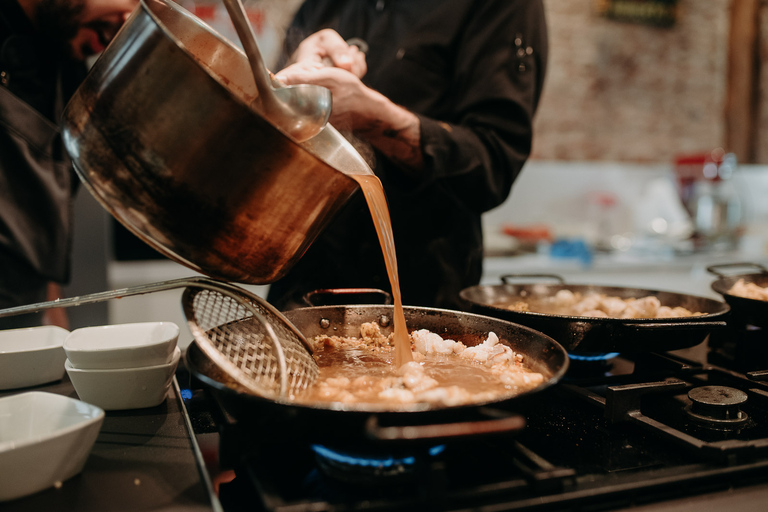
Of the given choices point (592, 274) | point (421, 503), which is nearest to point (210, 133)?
point (421, 503)

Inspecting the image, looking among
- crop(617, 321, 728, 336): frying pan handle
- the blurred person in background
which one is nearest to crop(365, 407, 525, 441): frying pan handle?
crop(617, 321, 728, 336): frying pan handle

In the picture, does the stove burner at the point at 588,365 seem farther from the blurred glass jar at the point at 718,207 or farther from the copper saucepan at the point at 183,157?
the blurred glass jar at the point at 718,207

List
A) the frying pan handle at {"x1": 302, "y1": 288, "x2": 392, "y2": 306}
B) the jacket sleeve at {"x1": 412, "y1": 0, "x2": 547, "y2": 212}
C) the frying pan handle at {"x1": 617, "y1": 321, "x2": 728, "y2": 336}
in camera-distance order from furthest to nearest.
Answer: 1. the jacket sleeve at {"x1": 412, "y1": 0, "x2": 547, "y2": 212}
2. the frying pan handle at {"x1": 302, "y1": 288, "x2": 392, "y2": 306}
3. the frying pan handle at {"x1": 617, "y1": 321, "x2": 728, "y2": 336}

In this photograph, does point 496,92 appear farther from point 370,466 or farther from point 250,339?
point 370,466

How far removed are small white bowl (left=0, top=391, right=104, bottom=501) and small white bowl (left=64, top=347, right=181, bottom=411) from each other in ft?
0.46

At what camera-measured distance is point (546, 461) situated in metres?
0.84

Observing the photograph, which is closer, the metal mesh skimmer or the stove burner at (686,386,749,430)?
the metal mesh skimmer

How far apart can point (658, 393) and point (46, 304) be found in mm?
1170

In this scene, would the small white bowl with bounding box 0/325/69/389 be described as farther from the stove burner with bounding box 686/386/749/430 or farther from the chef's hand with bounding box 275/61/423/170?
the stove burner with bounding box 686/386/749/430

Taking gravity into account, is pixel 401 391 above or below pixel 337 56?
below

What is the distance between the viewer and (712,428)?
98 cm

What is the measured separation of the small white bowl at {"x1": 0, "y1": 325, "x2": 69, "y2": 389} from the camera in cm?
113

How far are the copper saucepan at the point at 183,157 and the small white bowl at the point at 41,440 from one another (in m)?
0.29

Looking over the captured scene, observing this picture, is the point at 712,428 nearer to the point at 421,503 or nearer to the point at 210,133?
the point at 421,503
